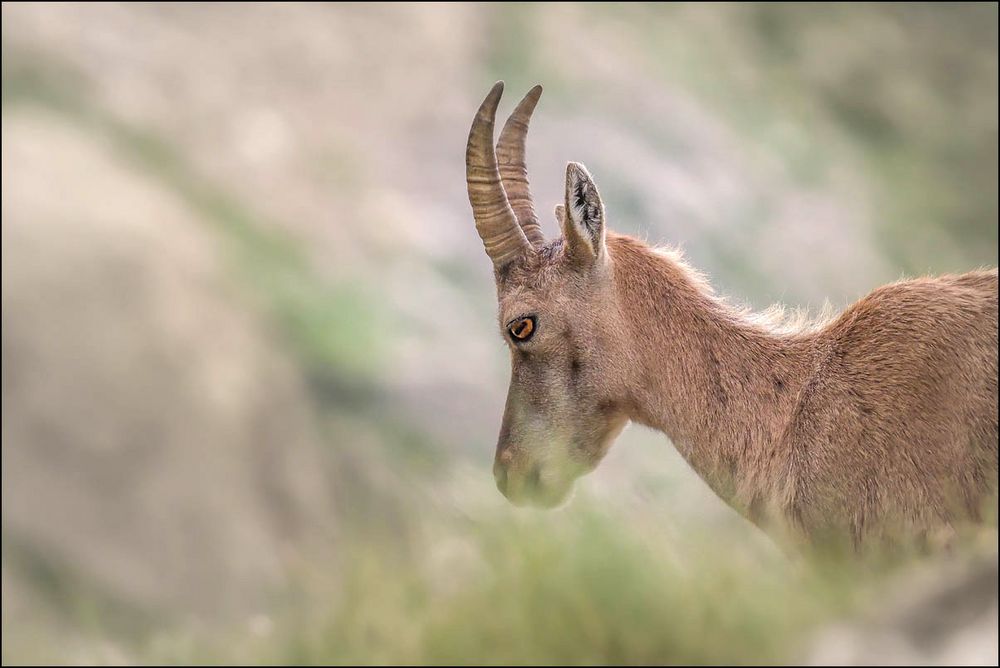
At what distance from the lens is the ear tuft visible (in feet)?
20.3

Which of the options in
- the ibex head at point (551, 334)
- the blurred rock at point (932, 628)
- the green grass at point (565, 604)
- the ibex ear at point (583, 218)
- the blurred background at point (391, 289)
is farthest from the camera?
the ibex head at point (551, 334)

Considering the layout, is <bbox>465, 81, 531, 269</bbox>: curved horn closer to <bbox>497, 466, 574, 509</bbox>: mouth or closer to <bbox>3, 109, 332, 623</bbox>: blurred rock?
<bbox>497, 466, 574, 509</bbox>: mouth

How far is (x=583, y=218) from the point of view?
6.34 metres

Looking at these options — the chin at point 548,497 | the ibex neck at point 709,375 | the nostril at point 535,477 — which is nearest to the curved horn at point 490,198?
the ibex neck at point 709,375

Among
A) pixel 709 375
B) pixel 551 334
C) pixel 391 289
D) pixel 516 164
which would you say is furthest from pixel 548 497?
Result: pixel 391 289

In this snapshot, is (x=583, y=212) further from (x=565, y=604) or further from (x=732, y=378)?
(x=565, y=604)

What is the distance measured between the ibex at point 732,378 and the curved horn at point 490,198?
1cm

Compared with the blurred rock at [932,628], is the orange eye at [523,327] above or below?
above

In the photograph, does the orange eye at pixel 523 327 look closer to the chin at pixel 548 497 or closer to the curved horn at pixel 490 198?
the curved horn at pixel 490 198

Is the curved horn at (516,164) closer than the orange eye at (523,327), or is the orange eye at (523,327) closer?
the orange eye at (523,327)

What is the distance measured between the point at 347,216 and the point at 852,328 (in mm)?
13074

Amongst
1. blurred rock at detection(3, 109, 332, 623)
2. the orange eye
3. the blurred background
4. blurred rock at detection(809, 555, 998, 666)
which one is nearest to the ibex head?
the orange eye

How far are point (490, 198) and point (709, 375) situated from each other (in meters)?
1.45

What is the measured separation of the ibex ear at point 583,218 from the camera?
20.3 feet
